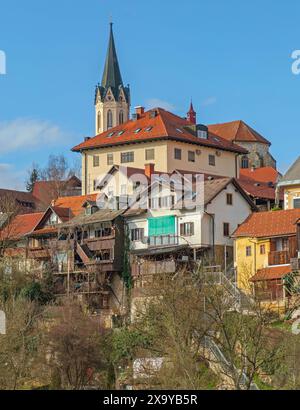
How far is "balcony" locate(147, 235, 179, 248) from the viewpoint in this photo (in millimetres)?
62812

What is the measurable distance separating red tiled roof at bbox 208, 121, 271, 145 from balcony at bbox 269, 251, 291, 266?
4426cm

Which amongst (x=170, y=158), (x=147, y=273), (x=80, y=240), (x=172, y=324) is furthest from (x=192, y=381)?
(x=170, y=158)

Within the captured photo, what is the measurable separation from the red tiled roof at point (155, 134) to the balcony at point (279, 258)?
23.6 meters

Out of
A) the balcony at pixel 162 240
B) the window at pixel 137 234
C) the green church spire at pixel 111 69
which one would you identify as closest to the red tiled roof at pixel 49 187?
the green church spire at pixel 111 69

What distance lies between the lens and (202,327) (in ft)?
140

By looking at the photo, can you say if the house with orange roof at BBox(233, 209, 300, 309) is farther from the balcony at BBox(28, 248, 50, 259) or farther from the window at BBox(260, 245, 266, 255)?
the balcony at BBox(28, 248, 50, 259)

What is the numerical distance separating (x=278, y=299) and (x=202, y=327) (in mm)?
10579

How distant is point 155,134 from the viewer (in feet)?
261

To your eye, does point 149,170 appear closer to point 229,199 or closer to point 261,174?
point 229,199

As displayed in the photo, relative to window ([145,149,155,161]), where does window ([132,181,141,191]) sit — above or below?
below

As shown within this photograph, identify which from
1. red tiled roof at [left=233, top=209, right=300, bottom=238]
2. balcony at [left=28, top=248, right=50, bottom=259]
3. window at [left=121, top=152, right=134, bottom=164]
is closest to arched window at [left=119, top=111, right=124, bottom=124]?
window at [left=121, top=152, right=134, bottom=164]

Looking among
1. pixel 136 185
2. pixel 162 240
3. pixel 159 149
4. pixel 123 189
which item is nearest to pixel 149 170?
pixel 136 185

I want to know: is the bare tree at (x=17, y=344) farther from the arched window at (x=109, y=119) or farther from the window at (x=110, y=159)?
the arched window at (x=109, y=119)

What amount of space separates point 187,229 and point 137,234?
3860 mm
